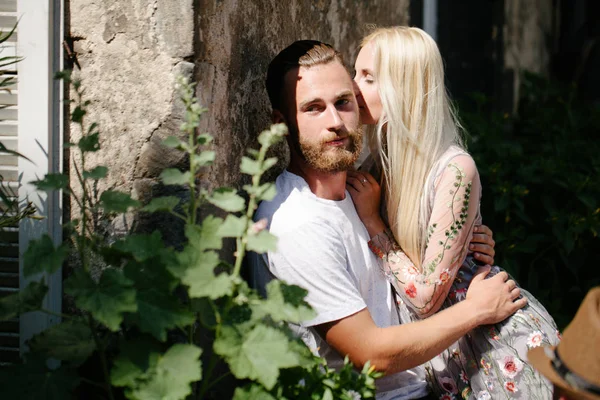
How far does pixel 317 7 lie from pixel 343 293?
1431 mm

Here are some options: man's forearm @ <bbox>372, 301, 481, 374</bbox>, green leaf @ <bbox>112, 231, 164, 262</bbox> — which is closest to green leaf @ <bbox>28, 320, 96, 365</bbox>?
green leaf @ <bbox>112, 231, 164, 262</bbox>

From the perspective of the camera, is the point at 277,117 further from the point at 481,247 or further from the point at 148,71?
the point at 481,247

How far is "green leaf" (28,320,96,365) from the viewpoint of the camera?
161 cm

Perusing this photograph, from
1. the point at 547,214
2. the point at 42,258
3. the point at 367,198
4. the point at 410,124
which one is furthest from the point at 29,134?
the point at 547,214

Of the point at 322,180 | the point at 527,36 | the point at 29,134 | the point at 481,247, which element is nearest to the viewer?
the point at 29,134

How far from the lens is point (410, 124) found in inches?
101

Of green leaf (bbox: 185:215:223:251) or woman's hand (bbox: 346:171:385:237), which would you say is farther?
woman's hand (bbox: 346:171:385:237)

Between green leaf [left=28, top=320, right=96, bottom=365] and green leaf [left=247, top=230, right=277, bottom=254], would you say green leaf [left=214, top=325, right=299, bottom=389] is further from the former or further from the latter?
green leaf [left=28, top=320, right=96, bottom=365]

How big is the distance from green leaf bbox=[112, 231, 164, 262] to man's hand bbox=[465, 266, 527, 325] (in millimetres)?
1174

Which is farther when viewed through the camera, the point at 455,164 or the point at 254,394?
the point at 455,164

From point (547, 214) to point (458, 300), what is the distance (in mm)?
1551

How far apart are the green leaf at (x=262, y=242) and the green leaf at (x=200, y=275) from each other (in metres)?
0.09

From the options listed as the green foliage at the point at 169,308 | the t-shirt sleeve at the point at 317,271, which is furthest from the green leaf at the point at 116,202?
the t-shirt sleeve at the point at 317,271

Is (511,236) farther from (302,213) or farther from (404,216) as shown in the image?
(302,213)
